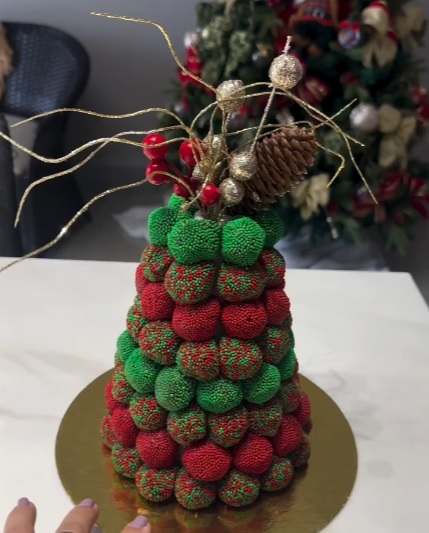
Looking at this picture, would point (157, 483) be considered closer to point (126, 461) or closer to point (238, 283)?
point (126, 461)

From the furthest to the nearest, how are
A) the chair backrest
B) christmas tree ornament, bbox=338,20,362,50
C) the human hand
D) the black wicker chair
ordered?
the chair backrest
the black wicker chair
christmas tree ornament, bbox=338,20,362,50
the human hand

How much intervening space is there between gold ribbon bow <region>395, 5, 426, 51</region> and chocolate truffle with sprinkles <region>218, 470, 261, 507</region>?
1.27m

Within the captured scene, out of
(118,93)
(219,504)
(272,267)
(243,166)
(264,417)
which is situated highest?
(243,166)

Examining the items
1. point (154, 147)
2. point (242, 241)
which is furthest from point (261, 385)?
point (154, 147)

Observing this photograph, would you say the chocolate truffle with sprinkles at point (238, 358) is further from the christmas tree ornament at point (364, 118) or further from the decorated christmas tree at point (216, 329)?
the christmas tree ornament at point (364, 118)

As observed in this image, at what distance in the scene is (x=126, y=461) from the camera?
0.72 metres

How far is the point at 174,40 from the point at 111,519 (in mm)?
2101

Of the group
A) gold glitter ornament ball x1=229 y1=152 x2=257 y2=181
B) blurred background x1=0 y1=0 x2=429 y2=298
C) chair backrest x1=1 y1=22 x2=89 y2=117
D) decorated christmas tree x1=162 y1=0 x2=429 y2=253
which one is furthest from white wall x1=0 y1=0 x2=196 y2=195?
gold glitter ornament ball x1=229 y1=152 x2=257 y2=181

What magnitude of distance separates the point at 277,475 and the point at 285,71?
426mm

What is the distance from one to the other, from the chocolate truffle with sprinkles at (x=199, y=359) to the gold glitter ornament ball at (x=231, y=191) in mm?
141

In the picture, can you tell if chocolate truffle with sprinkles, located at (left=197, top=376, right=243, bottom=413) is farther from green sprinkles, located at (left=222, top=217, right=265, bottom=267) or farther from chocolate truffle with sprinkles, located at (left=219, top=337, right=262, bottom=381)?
green sprinkles, located at (left=222, top=217, right=265, bottom=267)

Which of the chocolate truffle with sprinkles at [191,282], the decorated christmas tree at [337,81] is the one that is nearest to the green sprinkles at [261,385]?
the chocolate truffle with sprinkles at [191,282]

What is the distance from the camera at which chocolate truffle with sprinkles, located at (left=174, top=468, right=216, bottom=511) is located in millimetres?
677

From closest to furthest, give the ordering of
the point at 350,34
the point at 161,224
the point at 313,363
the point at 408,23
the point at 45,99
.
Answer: the point at 161,224
the point at 313,363
the point at 350,34
the point at 408,23
the point at 45,99
